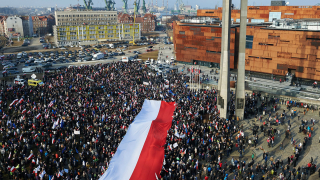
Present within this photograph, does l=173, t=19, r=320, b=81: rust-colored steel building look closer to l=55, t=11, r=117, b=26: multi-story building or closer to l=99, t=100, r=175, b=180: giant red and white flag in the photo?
l=99, t=100, r=175, b=180: giant red and white flag

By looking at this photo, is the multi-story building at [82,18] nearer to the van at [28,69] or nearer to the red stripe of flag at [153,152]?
the van at [28,69]

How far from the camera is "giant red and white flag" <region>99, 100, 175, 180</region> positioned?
57.3 ft

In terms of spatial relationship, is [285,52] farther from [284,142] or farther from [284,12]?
[284,12]

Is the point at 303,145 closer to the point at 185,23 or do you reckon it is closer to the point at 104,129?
the point at 104,129

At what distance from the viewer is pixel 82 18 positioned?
132 metres

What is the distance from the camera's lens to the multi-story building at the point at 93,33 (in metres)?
111

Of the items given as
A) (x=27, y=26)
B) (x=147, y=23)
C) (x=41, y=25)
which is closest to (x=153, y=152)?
(x=27, y=26)

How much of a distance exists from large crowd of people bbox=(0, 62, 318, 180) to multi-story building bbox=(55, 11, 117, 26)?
3519 inches

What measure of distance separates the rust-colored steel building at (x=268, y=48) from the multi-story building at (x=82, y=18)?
2663 inches

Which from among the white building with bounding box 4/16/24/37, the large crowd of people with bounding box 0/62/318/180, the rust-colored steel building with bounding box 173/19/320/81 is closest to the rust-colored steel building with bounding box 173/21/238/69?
the rust-colored steel building with bounding box 173/19/320/81

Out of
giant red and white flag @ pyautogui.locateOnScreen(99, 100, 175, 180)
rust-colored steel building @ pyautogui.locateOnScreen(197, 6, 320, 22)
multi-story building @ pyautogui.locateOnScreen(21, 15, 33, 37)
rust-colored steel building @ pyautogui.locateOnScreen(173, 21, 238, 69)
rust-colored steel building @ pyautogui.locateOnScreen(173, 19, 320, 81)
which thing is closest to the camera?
giant red and white flag @ pyautogui.locateOnScreen(99, 100, 175, 180)

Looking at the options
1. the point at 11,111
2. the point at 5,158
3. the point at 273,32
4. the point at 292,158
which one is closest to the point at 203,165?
the point at 292,158

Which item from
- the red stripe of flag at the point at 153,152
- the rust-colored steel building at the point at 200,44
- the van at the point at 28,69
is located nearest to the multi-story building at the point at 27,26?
the van at the point at 28,69

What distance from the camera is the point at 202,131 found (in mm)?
28531
